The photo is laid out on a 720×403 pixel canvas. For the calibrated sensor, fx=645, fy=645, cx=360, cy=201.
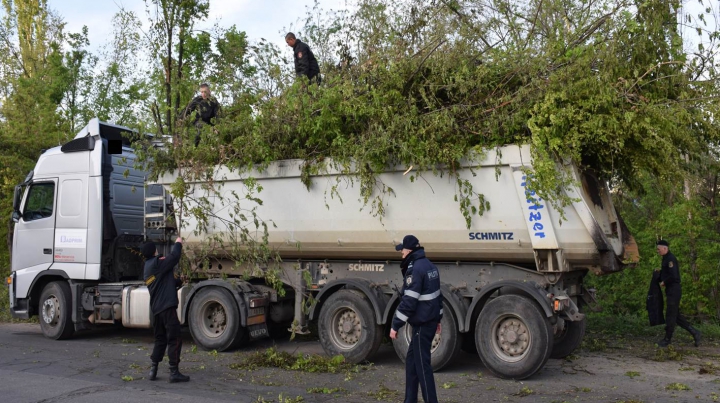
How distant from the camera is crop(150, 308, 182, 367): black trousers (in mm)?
7645

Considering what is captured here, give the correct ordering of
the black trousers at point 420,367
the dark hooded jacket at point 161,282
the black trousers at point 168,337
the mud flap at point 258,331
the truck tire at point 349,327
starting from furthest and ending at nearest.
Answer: the mud flap at point 258,331 → the truck tire at point 349,327 → the dark hooded jacket at point 161,282 → the black trousers at point 168,337 → the black trousers at point 420,367

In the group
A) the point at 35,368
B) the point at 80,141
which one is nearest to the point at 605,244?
the point at 35,368

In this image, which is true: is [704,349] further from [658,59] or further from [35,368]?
[35,368]

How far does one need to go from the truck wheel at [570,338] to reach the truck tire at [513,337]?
4.83 ft

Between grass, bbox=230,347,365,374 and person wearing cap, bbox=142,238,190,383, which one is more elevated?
person wearing cap, bbox=142,238,190,383

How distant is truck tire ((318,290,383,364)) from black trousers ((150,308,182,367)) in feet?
6.68

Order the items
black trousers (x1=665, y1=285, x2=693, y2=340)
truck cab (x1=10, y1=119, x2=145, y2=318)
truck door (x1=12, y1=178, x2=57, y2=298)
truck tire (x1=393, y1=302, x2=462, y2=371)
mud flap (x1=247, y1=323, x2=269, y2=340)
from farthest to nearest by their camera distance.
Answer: truck door (x1=12, y1=178, x2=57, y2=298) < truck cab (x1=10, y1=119, x2=145, y2=318) < mud flap (x1=247, y1=323, x2=269, y2=340) < black trousers (x1=665, y1=285, x2=693, y2=340) < truck tire (x1=393, y1=302, x2=462, y2=371)

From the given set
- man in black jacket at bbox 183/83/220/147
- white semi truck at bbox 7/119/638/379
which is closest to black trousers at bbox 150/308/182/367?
white semi truck at bbox 7/119/638/379

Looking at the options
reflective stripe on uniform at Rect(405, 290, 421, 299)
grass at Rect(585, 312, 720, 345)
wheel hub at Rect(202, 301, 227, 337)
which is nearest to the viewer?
reflective stripe on uniform at Rect(405, 290, 421, 299)

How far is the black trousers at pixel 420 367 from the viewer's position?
6.00 metres

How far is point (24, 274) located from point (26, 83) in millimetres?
10402

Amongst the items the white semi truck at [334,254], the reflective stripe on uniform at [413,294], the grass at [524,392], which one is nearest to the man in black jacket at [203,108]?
the white semi truck at [334,254]

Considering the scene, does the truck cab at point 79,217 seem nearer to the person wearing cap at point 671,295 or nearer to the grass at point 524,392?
the grass at point 524,392

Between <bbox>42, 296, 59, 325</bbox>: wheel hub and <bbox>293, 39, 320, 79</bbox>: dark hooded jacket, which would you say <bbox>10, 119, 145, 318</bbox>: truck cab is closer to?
<bbox>42, 296, 59, 325</bbox>: wheel hub
